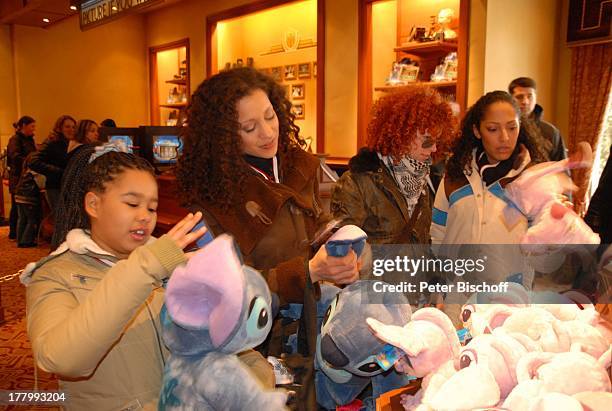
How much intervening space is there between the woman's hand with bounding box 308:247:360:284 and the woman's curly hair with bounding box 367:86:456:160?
0.95 meters

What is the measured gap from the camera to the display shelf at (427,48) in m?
4.27

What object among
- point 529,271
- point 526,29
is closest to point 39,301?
point 529,271

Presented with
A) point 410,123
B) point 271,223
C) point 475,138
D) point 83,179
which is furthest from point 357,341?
point 410,123

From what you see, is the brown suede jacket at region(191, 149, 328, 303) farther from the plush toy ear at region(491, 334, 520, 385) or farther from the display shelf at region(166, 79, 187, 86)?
the display shelf at region(166, 79, 187, 86)

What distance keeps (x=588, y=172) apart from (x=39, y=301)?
37.9 inches

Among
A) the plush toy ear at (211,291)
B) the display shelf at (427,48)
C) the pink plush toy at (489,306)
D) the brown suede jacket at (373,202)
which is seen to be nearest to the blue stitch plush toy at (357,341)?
the pink plush toy at (489,306)

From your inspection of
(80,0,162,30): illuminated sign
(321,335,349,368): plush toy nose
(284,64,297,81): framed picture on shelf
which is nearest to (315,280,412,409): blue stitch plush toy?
(321,335,349,368): plush toy nose

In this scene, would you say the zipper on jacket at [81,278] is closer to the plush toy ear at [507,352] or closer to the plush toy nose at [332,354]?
the plush toy nose at [332,354]

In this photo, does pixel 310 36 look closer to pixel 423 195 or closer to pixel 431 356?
pixel 423 195

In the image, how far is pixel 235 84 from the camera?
1229 millimetres

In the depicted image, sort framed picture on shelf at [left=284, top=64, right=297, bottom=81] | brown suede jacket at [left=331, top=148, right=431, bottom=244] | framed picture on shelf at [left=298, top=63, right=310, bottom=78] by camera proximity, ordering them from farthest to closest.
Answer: framed picture on shelf at [left=284, top=64, right=297, bottom=81] → framed picture on shelf at [left=298, top=63, right=310, bottom=78] → brown suede jacket at [left=331, top=148, right=431, bottom=244]

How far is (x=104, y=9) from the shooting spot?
4.79 meters

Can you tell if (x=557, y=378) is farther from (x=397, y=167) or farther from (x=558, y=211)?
(x=397, y=167)

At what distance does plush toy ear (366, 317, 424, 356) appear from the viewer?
75 cm
